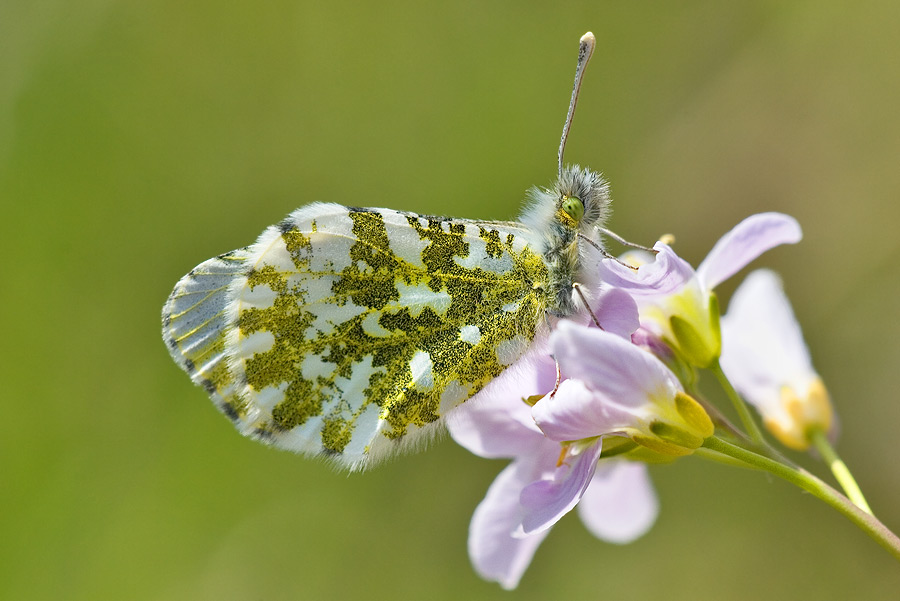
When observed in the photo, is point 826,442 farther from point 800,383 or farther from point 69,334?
point 69,334

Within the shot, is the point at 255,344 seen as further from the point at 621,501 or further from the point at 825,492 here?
the point at 825,492

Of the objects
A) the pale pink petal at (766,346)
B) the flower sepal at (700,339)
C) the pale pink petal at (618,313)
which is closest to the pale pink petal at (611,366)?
the pale pink petal at (618,313)

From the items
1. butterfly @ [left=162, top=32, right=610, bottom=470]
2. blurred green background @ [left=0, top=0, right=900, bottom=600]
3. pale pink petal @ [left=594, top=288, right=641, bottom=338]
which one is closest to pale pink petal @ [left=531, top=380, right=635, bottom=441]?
pale pink petal @ [left=594, top=288, right=641, bottom=338]

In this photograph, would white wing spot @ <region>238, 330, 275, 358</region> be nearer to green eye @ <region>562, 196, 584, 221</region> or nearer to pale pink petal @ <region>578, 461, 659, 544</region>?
green eye @ <region>562, 196, 584, 221</region>

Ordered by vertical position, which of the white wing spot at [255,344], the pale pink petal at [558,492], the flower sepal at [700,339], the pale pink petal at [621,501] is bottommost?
the pale pink petal at [621,501]

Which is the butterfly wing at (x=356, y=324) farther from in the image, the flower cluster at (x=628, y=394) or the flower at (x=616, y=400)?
the flower at (x=616, y=400)

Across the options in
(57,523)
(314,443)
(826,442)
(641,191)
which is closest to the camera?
(314,443)

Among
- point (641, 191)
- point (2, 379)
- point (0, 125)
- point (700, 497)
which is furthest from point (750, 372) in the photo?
point (0, 125)

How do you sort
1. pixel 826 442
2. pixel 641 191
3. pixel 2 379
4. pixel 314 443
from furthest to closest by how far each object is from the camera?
pixel 641 191 < pixel 2 379 < pixel 826 442 < pixel 314 443
